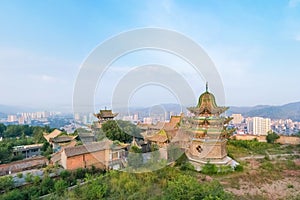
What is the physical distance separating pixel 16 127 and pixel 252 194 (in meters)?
25.5

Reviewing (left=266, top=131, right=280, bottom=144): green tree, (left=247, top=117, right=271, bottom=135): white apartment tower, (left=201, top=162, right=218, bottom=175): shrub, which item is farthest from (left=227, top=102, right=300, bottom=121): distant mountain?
(left=201, top=162, right=218, bottom=175): shrub

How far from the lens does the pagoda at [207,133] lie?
10.9 metres

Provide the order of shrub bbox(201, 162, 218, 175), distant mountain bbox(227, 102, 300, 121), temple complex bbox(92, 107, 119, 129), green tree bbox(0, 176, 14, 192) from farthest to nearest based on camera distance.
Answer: distant mountain bbox(227, 102, 300, 121) < temple complex bbox(92, 107, 119, 129) < shrub bbox(201, 162, 218, 175) < green tree bbox(0, 176, 14, 192)

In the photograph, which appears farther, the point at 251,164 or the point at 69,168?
the point at 251,164

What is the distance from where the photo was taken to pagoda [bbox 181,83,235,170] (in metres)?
10.9

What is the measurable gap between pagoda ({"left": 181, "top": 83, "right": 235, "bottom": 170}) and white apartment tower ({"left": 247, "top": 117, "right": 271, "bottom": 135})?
87.0 ft

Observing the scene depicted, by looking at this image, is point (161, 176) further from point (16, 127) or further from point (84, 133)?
point (16, 127)

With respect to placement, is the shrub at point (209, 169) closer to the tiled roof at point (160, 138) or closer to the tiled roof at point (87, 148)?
the tiled roof at point (160, 138)

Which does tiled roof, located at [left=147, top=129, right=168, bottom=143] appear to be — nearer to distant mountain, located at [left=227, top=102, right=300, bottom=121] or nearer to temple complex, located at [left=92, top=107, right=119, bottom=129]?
temple complex, located at [left=92, top=107, right=119, bottom=129]

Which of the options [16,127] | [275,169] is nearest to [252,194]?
[275,169]

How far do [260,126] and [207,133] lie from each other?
2842 cm

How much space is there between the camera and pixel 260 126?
34062mm

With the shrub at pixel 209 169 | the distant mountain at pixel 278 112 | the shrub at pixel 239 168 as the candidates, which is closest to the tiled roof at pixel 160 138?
the shrub at pixel 209 169

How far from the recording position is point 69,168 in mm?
10430
